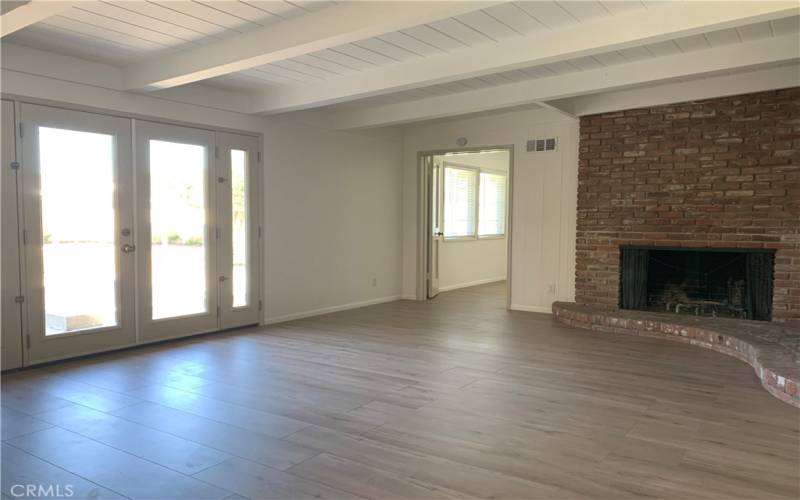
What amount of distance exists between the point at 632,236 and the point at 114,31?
5.46 meters

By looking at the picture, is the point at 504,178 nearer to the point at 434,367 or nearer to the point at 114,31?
the point at 434,367

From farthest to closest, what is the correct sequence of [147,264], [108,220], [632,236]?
[632,236], [147,264], [108,220]

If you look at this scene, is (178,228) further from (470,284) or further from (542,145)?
(470,284)

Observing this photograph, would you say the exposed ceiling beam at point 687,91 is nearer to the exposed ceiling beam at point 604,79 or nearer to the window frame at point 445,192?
the exposed ceiling beam at point 604,79

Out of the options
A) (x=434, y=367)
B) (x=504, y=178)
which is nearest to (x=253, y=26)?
(x=434, y=367)

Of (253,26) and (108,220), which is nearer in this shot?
(253,26)

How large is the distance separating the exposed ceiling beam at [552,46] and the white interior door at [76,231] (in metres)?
1.87

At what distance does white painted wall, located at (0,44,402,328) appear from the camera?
4.64 metres

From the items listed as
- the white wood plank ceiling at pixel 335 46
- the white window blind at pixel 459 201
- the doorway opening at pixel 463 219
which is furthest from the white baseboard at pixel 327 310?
the white wood plank ceiling at pixel 335 46

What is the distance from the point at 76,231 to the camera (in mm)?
4723

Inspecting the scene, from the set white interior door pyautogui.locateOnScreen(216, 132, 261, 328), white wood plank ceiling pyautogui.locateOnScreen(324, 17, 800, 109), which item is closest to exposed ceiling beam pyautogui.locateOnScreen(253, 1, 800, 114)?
white wood plank ceiling pyautogui.locateOnScreen(324, 17, 800, 109)

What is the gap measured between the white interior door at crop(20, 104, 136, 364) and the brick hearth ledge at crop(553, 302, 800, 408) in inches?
185

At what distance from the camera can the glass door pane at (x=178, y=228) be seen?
532cm

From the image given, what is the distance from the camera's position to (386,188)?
26.8 ft
